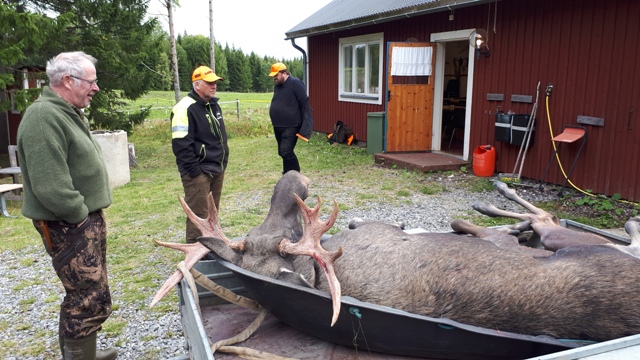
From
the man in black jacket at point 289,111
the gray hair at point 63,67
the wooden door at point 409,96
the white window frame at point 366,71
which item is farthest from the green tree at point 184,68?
the gray hair at point 63,67

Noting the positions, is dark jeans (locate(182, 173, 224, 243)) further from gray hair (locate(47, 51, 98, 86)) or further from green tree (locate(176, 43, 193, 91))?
green tree (locate(176, 43, 193, 91))

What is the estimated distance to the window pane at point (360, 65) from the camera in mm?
14852

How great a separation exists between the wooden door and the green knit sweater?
30.0ft

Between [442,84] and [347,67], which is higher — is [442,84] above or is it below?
below

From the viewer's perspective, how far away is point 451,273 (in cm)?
252

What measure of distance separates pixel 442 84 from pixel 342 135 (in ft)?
13.6

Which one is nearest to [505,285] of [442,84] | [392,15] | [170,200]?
[170,200]

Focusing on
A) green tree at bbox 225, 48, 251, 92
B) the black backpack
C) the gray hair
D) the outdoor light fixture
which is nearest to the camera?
the gray hair

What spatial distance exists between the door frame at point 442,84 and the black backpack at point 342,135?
3.38m

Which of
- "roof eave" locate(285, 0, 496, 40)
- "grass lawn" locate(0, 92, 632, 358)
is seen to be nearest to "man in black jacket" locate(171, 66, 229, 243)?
"grass lawn" locate(0, 92, 632, 358)

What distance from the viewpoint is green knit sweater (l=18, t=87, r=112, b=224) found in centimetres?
293

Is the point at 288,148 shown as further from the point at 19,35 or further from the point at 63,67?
the point at 63,67

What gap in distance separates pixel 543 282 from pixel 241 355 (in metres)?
1.44

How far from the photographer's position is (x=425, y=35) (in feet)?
39.5
